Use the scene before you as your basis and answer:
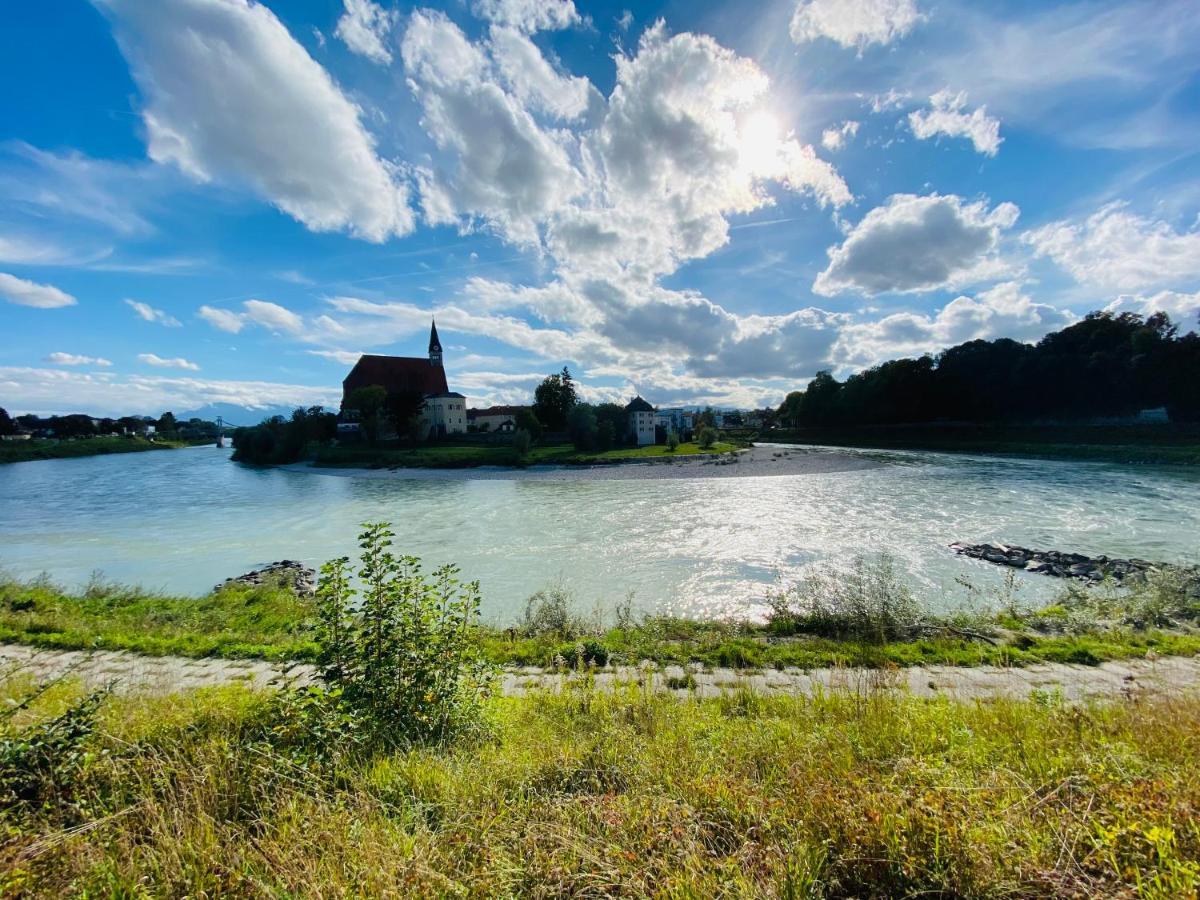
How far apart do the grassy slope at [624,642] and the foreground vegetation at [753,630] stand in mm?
Result: 23

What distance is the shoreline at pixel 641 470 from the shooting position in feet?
140

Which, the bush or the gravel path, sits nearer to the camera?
the bush

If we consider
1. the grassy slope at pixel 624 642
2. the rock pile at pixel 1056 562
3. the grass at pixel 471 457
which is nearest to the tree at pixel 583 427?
the grass at pixel 471 457

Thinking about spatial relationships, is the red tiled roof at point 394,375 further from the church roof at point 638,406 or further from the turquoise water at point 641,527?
the turquoise water at point 641,527

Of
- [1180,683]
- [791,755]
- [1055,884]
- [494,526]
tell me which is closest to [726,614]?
[1180,683]

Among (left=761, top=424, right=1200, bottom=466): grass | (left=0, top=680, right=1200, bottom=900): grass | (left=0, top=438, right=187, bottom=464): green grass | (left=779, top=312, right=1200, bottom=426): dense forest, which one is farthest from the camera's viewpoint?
(left=0, top=438, right=187, bottom=464): green grass

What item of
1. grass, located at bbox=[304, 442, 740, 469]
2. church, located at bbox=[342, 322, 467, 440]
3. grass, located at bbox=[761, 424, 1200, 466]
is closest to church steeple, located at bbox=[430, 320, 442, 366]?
church, located at bbox=[342, 322, 467, 440]

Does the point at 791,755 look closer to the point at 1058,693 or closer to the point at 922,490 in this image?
the point at 1058,693

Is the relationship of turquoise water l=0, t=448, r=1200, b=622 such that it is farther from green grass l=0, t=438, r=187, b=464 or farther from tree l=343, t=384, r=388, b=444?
green grass l=0, t=438, r=187, b=464

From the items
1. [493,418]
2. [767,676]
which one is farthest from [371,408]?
[767,676]

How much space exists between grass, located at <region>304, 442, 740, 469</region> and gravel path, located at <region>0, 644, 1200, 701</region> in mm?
46110

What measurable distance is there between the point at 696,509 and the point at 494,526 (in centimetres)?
1045

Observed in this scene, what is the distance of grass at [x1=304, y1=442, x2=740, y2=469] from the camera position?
53.2 m

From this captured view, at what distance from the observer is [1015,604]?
9586mm
